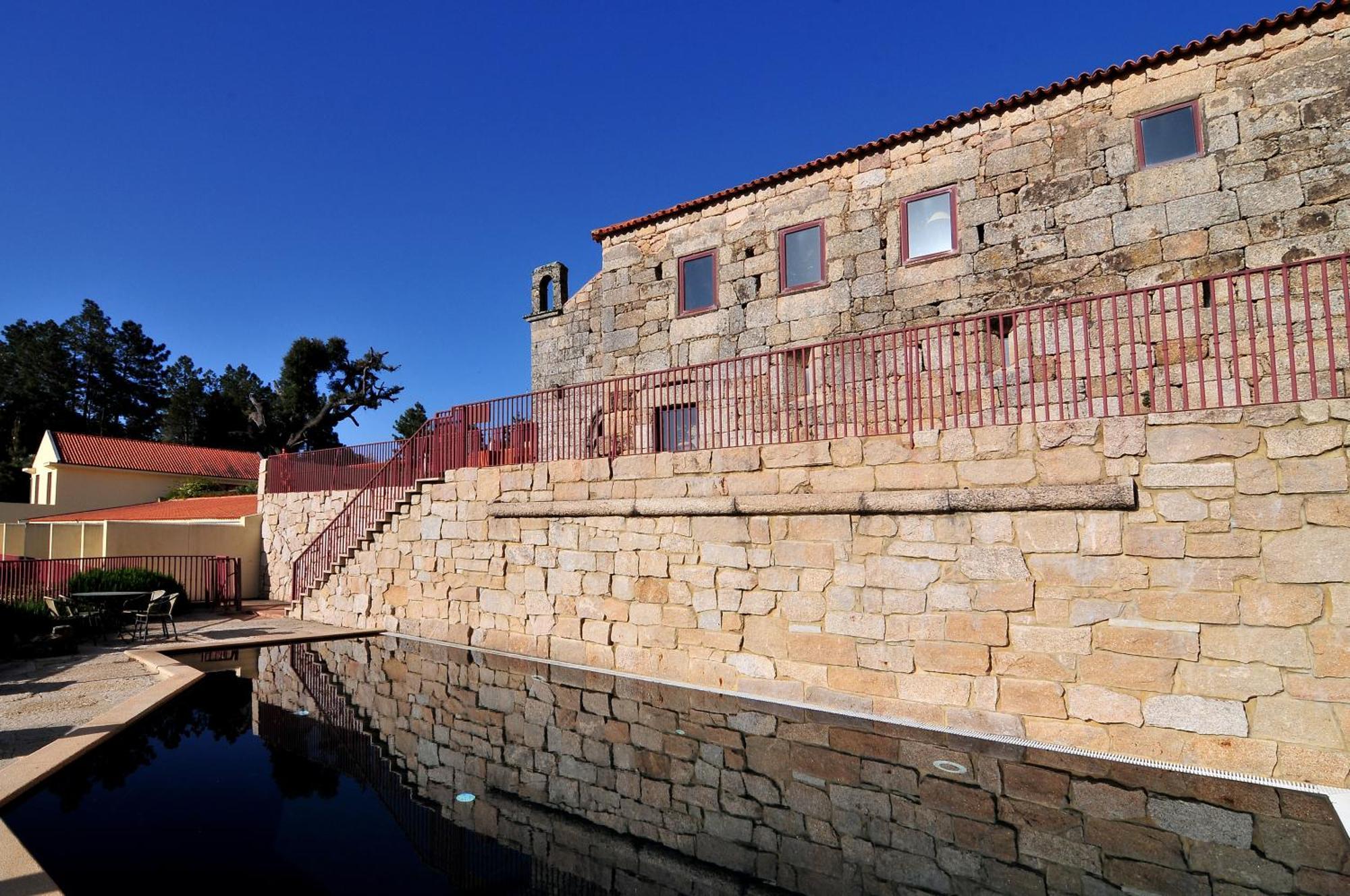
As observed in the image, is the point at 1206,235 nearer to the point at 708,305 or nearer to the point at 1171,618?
the point at 1171,618

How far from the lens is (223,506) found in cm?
2250

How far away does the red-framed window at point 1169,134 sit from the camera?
981 centimetres

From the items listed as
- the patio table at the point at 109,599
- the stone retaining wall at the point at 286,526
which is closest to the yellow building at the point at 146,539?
A: the stone retaining wall at the point at 286,526

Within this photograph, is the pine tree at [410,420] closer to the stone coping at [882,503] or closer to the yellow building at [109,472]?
the yellow building at [109,472]

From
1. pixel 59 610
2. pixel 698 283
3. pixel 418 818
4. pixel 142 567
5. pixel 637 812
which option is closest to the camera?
A: pixel 418 818

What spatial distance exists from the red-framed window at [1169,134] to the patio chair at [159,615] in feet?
53.9

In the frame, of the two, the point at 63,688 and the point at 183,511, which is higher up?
the point at 183,511

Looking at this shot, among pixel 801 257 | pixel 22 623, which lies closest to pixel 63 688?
pixel 22 623

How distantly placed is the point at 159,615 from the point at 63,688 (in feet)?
16.5

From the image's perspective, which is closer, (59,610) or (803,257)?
(59,610)

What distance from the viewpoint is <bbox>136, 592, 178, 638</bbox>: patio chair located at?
12602 millimetres

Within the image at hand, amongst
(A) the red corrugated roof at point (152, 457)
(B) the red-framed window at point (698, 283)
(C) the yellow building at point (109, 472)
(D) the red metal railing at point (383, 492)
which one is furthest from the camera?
(A) the red corrugated roof at point (152, 457)

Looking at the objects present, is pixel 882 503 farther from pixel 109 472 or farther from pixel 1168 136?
pixel 109 472

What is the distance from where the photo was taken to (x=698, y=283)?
13781mm
